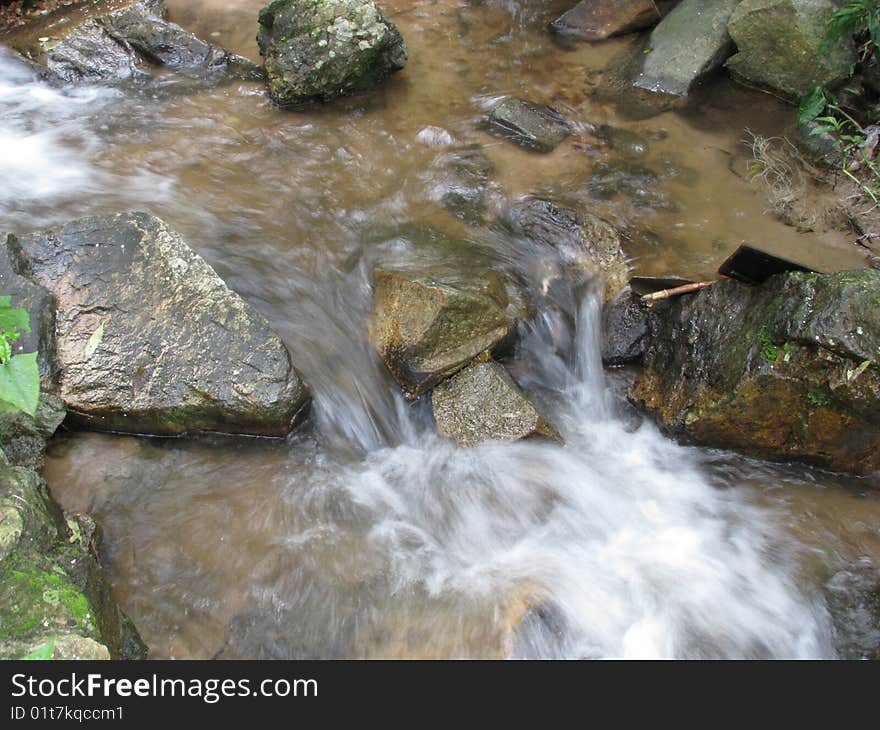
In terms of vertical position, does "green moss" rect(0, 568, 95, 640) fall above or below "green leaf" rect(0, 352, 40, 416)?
below

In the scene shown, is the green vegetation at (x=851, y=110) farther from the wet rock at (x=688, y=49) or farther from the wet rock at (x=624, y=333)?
the wet rock at (x=624, y=333)

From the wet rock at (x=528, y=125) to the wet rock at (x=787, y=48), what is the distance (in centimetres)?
186

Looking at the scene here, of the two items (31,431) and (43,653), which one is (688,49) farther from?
(43,653)

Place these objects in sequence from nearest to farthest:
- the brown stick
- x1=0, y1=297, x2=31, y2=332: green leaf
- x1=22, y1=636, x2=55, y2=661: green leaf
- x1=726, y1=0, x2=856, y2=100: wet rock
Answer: x1=22, y1=636, x2=55, y2=661: green leaf
x1=0, y1=297, x2=31, y2=332: green leaf
the brown stick
x1=726, y1=0, x2=856, y2=100: wet rock

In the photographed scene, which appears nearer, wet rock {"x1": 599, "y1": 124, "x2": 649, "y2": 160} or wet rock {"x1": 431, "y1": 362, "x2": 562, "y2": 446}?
wet rock {"x1": 431, "y1": 362, "x2": 562, "y2": 446}

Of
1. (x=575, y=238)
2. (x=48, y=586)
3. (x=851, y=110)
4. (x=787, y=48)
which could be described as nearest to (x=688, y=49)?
(x=787, y=48)

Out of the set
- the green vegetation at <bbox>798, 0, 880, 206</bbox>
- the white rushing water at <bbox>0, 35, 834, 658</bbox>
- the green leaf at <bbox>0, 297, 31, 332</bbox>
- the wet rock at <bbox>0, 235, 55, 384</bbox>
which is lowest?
the white rushing water at <bbox>0, 35, 834, 658</bbox>

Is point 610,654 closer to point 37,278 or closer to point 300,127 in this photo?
point 37,278

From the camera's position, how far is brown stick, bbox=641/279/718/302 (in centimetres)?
454

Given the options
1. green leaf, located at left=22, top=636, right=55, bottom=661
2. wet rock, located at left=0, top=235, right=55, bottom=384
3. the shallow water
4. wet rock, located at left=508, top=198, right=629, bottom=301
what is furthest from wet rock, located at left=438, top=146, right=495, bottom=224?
green leaf, located at left=22, top=636, right=55, bottom=661

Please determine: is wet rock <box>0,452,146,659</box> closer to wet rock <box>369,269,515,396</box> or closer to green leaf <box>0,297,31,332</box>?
green leaf <box>0,297,31,332</box>

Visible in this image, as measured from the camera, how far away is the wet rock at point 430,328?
421 cm

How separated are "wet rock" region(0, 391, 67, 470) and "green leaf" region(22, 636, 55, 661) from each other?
130cm
